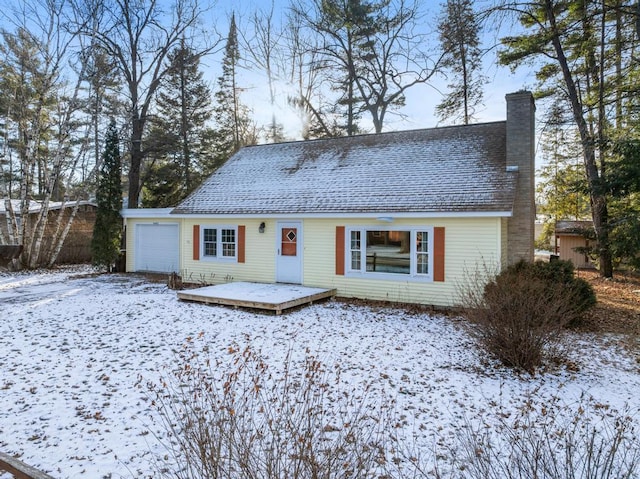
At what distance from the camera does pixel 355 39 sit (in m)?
20.8

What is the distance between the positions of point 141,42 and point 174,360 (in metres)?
18.8

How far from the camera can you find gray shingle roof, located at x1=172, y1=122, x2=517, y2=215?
33.6ft

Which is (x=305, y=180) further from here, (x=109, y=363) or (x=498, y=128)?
(x=109, y=363)

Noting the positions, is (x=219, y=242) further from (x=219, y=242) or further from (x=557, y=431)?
(x=557, y=431)

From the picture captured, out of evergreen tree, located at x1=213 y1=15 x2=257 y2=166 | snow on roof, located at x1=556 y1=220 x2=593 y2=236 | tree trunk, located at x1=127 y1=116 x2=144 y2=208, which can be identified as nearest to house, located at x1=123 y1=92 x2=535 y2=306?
tree trunk, located at x1=127 y1=116 x2=144 y2=208

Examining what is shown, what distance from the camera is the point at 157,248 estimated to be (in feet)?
52.4

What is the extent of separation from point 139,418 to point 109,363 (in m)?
2.02

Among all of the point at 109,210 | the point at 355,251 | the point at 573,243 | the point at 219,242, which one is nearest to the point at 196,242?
the point at 219,242

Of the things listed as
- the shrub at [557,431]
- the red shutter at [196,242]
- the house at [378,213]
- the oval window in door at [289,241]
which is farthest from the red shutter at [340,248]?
the shrub at [557,431]

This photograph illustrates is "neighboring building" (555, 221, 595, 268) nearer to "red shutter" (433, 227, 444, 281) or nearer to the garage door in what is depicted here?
"red shutter" (433, 227, 444, 281)

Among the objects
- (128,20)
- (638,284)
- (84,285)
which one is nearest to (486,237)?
(638,284)

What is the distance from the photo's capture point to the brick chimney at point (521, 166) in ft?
34.2

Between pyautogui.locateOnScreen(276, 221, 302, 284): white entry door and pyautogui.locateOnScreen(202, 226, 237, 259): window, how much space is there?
5.65ft

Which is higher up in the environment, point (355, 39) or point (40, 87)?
point (355, 39)
